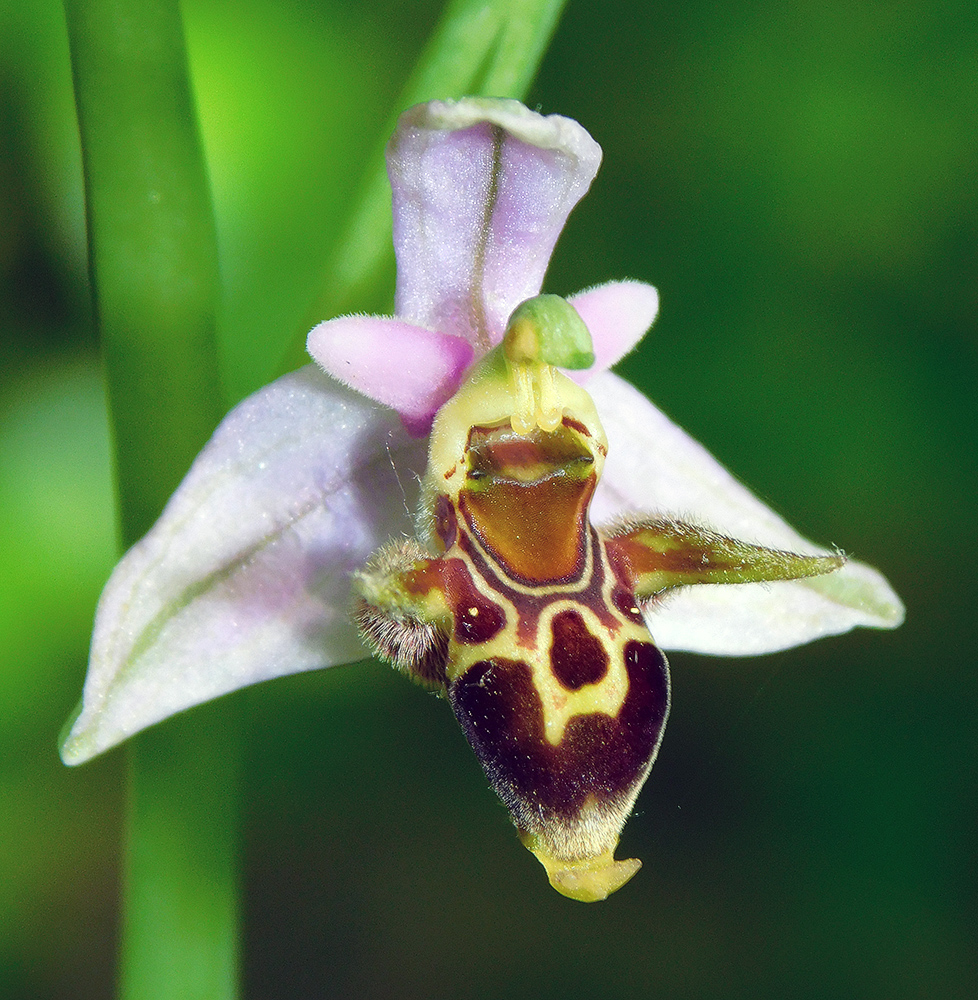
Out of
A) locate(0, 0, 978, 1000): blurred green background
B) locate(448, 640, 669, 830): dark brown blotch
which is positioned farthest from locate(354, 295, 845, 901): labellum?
locate(0, 0, 978, 1000): blurred green background

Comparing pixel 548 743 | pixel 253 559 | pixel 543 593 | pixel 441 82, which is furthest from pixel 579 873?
pixel 441 82

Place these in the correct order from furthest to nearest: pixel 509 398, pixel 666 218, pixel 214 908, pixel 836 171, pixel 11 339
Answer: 1. pixel 666 218
2. pixel 836 171
3. pixel 11 339
4. pixel 214 908
5. pixel 509 398

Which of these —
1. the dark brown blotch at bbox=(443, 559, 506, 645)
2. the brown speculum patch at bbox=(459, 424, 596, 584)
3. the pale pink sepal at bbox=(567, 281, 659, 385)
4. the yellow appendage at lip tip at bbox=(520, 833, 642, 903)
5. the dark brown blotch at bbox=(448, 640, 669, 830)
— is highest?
the pale pink sepal at bbox=(567, 281, 659, 385)

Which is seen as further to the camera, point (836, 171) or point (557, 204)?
point (836, 171)

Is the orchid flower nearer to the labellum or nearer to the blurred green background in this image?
the labellum

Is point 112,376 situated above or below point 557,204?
below

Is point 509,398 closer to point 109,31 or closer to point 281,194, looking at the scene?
point 109,31

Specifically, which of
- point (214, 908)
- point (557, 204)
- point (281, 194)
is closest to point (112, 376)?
point (557, 204)

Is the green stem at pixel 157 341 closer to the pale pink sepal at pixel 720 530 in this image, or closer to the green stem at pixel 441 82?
the green stem at pixel 441 82

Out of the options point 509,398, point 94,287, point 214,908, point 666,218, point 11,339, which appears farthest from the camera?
point 666,218
